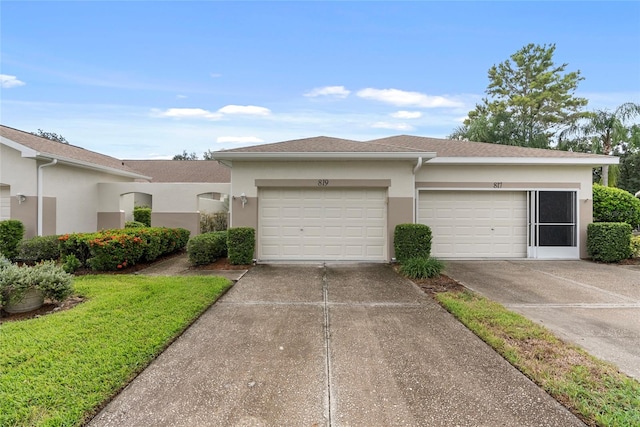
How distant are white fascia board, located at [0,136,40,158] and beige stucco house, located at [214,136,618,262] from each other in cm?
610

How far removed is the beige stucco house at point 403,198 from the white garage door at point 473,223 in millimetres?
32

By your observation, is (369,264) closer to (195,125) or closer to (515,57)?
(195,125)

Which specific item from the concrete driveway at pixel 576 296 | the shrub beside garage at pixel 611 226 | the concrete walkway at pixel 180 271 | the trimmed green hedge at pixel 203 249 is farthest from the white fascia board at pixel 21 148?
the shrub beside garage at pixel 611 226

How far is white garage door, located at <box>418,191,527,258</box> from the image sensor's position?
10039mm

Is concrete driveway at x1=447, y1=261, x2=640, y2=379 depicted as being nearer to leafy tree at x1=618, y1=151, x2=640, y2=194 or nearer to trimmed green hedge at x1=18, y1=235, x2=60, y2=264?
trimmed green hedge at x1=18, y1=235, x2=60, y2=264

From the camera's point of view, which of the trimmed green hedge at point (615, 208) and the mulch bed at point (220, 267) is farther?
the trimmed green hedge at point (615, 208)

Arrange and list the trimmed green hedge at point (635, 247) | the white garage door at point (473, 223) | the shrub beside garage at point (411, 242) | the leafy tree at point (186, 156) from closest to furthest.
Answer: the shrub beside garage at point (411, 242), the trimmed green hedge at point (635, 247), the white garage door at point (473, 223), the leafy tree at point (186, 156)

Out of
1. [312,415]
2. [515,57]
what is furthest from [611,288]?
[515,57]

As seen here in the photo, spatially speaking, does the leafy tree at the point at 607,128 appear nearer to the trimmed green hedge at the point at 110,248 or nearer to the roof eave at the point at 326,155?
the roof eave at the point at 326,155

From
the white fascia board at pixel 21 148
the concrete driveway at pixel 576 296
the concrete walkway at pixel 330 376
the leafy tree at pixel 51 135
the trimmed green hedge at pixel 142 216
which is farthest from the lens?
→ the leafy tree at pixel 51 135

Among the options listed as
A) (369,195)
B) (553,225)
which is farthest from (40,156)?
(553,225)

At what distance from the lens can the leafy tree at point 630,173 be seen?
27375 mm

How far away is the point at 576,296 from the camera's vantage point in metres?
6.05

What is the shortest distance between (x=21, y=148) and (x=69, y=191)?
6.32ft
